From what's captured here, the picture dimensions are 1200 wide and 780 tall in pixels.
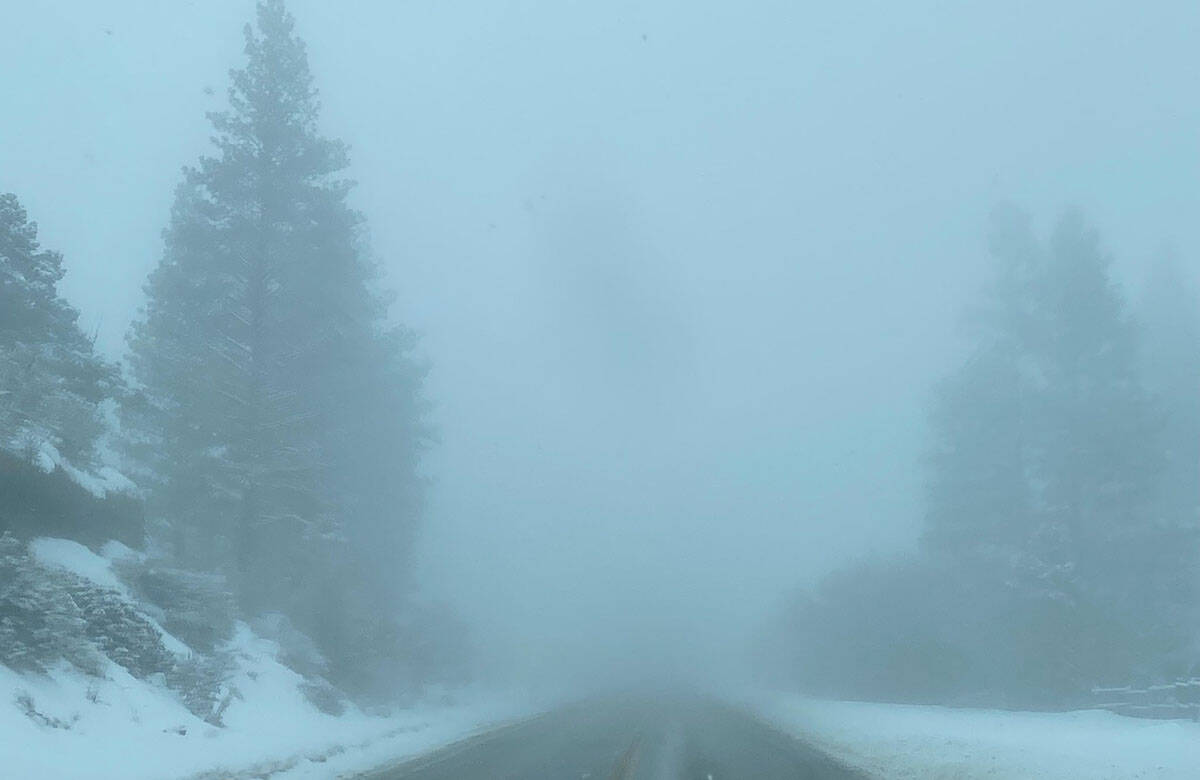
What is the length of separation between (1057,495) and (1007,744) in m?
19.8

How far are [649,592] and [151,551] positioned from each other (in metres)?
120

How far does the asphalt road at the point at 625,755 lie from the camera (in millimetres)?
19797

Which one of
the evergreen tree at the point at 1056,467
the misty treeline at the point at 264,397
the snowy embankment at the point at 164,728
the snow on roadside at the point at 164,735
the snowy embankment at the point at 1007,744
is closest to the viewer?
the snow on roadside at the point at 164,735

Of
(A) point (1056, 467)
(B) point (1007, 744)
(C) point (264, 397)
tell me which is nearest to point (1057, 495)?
(A) point (1056, 467)

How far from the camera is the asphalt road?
19797 millimetres

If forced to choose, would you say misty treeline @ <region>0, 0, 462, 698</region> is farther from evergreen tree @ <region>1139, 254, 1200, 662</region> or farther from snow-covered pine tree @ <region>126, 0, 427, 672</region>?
evergreen tree @ <region>1139, 254, 1200, 662</region>

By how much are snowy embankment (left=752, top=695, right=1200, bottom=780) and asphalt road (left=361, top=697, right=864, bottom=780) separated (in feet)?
3.78

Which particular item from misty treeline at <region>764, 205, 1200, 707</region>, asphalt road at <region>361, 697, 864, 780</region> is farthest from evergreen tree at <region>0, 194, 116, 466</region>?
misty treeline at <region>764, 205, 1200, 707</region>

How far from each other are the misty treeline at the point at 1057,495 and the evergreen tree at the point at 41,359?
2818 centimetres

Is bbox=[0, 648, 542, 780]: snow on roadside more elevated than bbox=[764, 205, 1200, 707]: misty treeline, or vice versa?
bbox=[764, 205, 1200, 707]: misty treeline

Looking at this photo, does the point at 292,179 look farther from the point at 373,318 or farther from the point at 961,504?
the point at 961,504

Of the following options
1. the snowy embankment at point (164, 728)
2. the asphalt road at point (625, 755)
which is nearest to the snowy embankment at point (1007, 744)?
the asphalt road at point (625, 755)

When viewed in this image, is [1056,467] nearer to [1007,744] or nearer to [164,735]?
[1007,744]

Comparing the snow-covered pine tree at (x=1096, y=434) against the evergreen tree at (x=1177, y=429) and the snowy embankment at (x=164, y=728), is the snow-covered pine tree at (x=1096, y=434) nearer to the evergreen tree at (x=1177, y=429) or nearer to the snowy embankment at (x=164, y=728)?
the evergreen tree at (x=1177, y=429)
